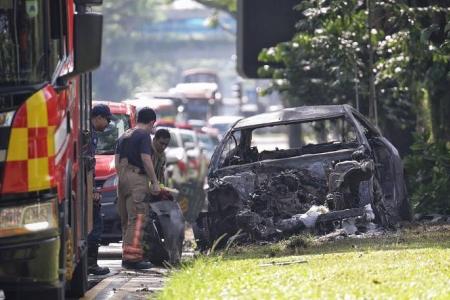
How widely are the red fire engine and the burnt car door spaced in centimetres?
647

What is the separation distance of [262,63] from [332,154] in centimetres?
948

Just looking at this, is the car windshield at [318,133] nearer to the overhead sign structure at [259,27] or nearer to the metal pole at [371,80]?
the metal pole at [371,80]

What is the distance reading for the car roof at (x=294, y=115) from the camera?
15.7m

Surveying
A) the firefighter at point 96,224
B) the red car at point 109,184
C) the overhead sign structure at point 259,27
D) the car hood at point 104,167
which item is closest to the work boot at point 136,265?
the firefighter at point 96,224

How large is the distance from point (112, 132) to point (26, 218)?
848 centimetres

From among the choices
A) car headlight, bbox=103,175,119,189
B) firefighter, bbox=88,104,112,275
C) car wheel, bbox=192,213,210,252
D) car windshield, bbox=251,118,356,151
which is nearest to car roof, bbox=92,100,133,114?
car headlight, bbox=103,175,119,189

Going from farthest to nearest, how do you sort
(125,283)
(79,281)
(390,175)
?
(390,175), (125,283), (79,281)

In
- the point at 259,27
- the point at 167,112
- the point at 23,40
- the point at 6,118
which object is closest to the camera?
the point at 6,118

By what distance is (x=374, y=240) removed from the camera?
1414 cm

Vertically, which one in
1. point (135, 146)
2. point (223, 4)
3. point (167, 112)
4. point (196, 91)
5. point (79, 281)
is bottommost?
point (196, 91)

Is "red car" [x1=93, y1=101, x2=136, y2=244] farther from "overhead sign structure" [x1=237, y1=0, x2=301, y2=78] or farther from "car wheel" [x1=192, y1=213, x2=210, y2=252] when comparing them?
"overhead sign structure" [x1=237, y1=0, x2=301, y2=78]

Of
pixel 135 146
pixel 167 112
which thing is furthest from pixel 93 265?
pixel 167 112

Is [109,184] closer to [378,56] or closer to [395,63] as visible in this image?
[395,63]

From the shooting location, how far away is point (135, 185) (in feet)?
47.4
